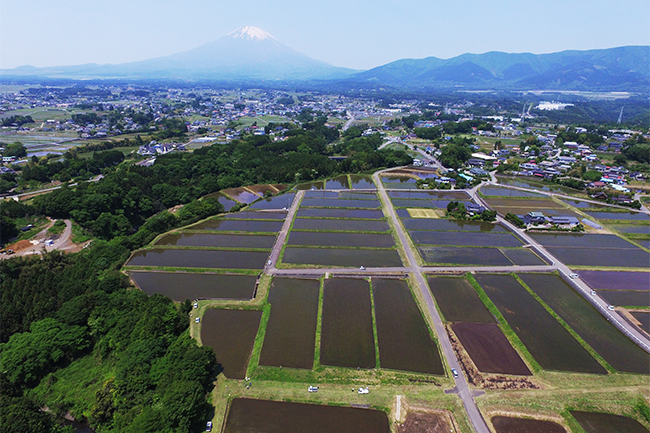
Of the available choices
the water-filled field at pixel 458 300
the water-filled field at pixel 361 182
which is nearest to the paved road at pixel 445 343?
the water-filled field at pixel 458 300

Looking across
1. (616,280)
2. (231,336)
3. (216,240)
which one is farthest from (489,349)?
(216,240)

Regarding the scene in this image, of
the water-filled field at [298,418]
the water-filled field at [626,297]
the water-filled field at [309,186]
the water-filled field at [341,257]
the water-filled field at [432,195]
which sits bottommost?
the water-filled field at [298,418]

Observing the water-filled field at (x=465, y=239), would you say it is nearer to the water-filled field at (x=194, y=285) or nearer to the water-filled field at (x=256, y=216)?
the water-filled field at (x=256, y=216)

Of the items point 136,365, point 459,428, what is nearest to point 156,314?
point 136,365

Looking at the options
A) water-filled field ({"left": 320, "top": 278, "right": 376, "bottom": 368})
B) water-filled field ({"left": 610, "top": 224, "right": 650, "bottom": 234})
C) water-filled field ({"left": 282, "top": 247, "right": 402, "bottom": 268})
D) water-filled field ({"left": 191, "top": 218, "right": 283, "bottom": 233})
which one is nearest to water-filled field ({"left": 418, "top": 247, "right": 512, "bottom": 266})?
water-filled field ({"left": 282, "top": 247, "right": 402, "bottom": 268})

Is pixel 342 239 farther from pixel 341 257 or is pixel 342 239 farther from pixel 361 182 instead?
pixel 361 182

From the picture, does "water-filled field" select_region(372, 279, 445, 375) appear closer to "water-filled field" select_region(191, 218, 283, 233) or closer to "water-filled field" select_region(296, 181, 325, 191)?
"water-filled field" select_region(191, 218, 283, 233)

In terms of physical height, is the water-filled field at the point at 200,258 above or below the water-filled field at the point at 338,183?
below

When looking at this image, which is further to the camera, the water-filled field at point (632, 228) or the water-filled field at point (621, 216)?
the water-filled field at point (621, 216)
